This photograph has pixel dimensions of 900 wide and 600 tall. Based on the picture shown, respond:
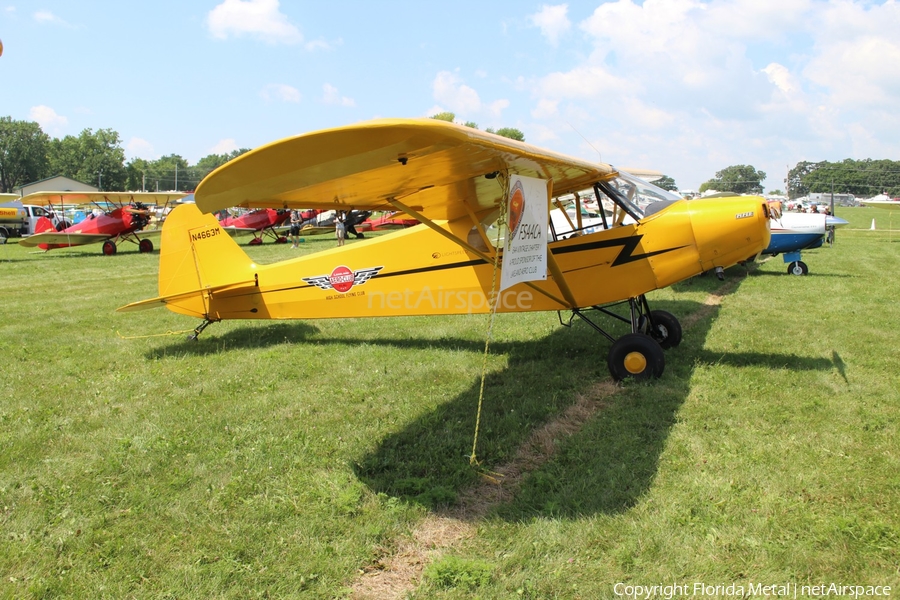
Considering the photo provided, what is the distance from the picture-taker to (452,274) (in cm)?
648

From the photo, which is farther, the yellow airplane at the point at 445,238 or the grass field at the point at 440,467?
the yellow airplane at the point at 445,238

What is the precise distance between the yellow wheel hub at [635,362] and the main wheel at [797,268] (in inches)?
410

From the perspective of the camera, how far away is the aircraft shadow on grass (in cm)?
353

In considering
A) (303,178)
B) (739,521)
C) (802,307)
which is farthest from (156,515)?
(802,307)

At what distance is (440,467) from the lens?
12.9 ft

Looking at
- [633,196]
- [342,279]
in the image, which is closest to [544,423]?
[633,196]

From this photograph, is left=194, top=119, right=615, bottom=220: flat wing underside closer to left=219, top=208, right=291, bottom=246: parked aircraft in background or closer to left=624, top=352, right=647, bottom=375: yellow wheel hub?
left=624, top=352, right=647, bottom=375: yellow wheel hub

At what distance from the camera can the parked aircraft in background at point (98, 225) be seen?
20953 mm

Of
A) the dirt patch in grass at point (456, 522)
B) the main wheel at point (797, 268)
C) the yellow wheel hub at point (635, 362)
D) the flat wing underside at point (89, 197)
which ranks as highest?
the flat wing underside at point (89, 197)

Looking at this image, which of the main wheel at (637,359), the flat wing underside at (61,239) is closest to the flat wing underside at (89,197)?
the flat wing underside at (61,239)

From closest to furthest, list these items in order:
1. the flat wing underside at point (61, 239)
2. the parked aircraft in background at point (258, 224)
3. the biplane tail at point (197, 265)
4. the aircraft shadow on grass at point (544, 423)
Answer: the aircraft shadow on grass at point (544, 423) → the biplane tail at point (197, 265) → the flat wing underside at point (61, 239) → the parked aircraft in background at point (258, 224)

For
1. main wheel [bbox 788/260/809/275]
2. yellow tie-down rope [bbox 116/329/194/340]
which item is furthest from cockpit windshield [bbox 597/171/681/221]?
main wheel [bbox 788/260/809/275]

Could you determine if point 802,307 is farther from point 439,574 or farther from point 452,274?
point 439,574

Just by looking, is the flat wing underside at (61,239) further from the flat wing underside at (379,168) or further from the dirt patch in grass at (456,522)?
the dirt patch in grass at (456,522)
